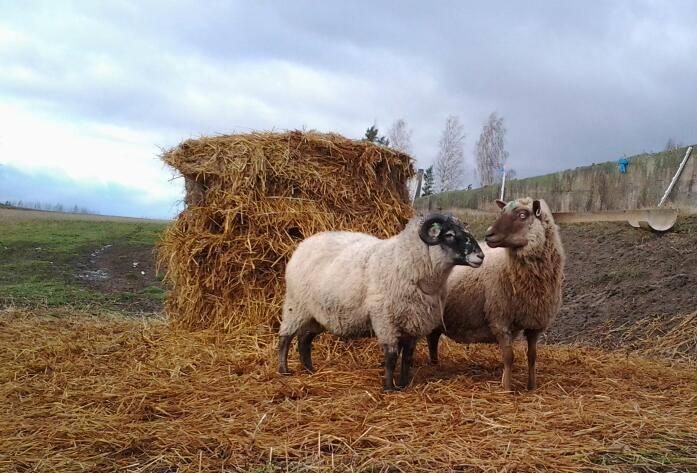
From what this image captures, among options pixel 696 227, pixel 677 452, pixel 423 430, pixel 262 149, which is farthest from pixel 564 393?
pixel 696 227

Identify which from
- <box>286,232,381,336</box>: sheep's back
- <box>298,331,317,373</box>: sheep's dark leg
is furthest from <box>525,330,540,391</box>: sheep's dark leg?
<box>298,331,317,373</box>: sheep's dark leg

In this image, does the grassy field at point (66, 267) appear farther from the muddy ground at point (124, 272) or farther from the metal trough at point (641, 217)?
the metal trough at point (641, 217)

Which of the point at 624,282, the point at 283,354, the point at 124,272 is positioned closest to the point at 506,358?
the point at 283,354

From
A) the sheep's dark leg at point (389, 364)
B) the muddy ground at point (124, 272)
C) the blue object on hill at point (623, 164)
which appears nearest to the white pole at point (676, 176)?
the blue object on hill at point (623, 164)

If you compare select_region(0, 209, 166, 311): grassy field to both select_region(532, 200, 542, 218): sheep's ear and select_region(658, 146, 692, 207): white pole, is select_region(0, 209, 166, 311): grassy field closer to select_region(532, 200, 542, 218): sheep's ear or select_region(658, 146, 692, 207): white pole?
select_region(532, 200, 542, 218): sheep's ear

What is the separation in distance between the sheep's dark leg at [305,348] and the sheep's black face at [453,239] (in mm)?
1935

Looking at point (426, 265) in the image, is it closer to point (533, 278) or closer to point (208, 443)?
point (533, 278)

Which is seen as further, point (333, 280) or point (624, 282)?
point (624, 282)

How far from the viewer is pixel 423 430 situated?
4.84 m

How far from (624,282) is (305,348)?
652 centimetres

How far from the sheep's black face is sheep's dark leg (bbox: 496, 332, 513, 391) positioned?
971 mm

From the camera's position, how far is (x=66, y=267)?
16.9 metres

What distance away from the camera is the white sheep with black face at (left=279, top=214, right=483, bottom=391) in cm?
621

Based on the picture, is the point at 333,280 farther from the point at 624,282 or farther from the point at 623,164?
the point at 623,164
